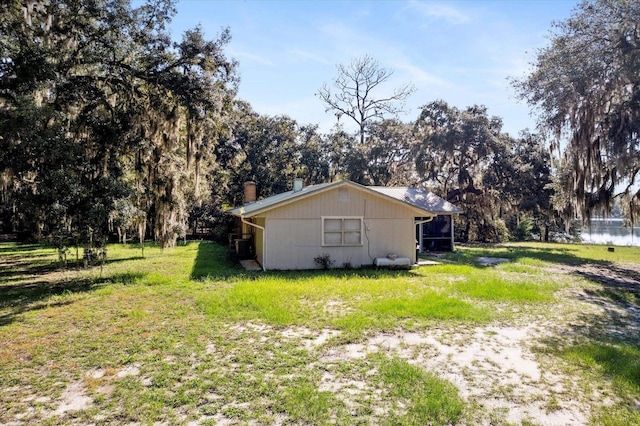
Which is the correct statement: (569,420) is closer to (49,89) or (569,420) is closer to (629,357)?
(629,357)

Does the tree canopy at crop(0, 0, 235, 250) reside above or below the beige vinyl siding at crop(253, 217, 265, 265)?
above

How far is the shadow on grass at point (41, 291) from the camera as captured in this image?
7.39m

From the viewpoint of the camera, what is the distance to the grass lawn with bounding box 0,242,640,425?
11.9 feet

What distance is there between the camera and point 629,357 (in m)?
4.88

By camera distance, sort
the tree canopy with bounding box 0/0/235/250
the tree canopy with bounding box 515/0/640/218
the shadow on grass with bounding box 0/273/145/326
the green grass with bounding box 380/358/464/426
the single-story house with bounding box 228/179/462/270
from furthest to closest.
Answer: the single-story house with bounding box 228/179/462/270
the tree canopy with bounding box 515/0/640/218
the tree canopy with bounding box 0/0/235/250
the shadow on grass with bounding box 0/273/145/326
the green grass with bounding box 380/358/464/426

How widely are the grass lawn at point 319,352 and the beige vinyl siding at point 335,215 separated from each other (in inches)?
96.8

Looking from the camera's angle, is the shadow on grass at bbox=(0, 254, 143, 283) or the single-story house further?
the single-story house

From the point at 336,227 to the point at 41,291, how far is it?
807 cm

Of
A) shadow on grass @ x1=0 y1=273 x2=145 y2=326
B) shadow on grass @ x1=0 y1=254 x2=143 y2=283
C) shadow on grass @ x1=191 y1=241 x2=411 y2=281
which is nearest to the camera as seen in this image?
shadow on grass @ x1=0 y1=273 x2=145 y2=326

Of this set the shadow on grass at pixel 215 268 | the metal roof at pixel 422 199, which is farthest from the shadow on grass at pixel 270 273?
the metal roof at pixel 422 199

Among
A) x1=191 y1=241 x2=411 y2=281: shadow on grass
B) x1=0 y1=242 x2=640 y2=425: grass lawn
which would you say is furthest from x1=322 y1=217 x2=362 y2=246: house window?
x1=0 y1=242 x2=640 y2=425: grass lawn

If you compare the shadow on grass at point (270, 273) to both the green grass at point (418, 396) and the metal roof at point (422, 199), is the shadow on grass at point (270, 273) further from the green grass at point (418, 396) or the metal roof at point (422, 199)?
the green grass at point (418, 396)

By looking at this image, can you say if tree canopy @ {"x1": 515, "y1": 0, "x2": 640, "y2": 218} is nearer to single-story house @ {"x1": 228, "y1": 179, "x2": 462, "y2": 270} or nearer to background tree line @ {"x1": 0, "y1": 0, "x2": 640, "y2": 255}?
background tree line @ {"x1": 0, "y1": 0, "x2": 640, "y2": 255}

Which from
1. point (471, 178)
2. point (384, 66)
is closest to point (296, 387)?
point (471, 178)
